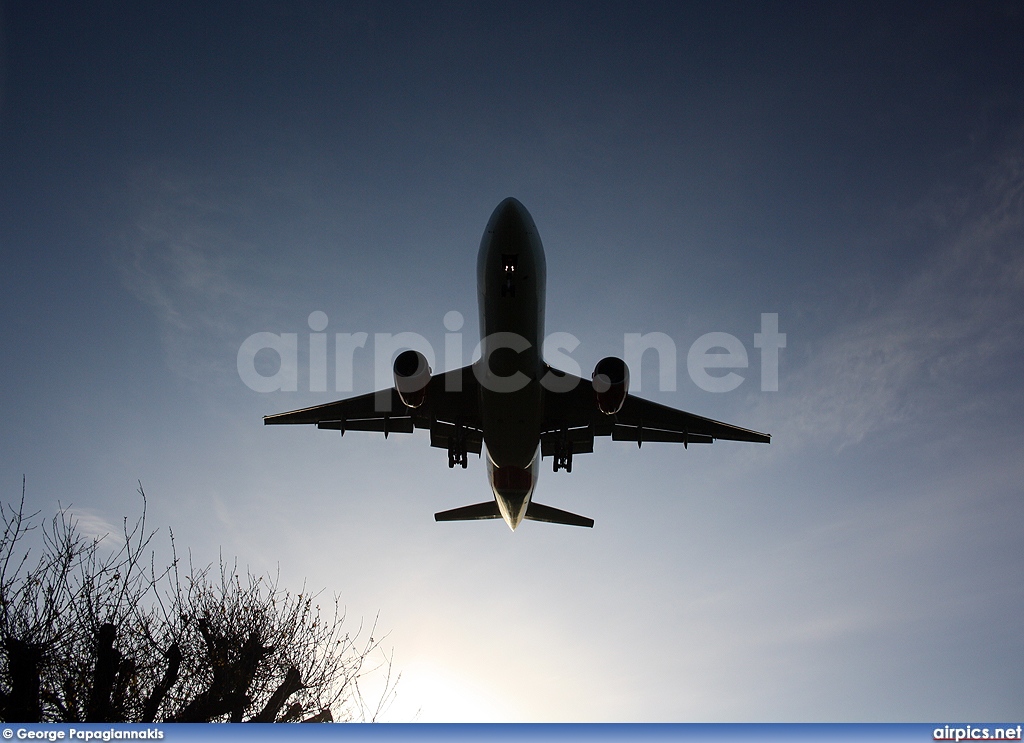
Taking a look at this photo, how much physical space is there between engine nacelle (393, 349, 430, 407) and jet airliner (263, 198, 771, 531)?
0.02 meters

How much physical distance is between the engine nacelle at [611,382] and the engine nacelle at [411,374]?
4152mm

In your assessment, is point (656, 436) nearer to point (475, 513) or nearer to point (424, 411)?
point (475, 513)

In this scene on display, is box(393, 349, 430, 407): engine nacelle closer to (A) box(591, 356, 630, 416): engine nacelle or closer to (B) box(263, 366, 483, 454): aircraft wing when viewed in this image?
(B) box(263, 366, 483, 454): aircraft wing

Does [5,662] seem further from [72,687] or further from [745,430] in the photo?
[745,430]

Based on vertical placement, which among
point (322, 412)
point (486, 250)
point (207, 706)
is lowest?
point (207, 706)

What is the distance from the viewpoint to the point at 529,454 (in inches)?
613

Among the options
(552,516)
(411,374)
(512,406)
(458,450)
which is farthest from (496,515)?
(411,374)

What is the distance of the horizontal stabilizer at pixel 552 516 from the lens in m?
20.7

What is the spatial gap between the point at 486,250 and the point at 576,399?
598cm

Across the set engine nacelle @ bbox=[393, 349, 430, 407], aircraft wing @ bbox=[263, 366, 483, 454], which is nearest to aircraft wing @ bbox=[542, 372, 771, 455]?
aircraft wing @ bbox=[263, 366, 483, 454]

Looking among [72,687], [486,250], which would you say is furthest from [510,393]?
[72,687]

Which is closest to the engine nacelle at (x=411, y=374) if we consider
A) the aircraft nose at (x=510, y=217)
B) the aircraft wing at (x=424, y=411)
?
the aircraft wing at (x=424, y=411)

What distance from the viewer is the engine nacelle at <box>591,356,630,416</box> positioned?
13.7m

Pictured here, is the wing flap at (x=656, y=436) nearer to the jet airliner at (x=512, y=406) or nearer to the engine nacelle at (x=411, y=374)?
the jet airliner at (x=512, y=406)
